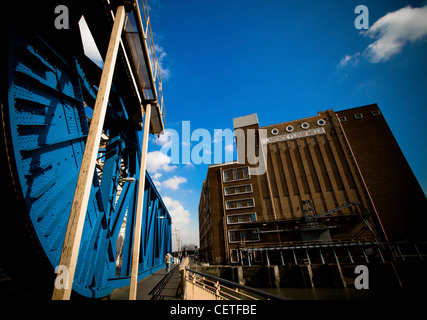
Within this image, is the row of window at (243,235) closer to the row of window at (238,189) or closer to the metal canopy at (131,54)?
the row of window at (238,189)

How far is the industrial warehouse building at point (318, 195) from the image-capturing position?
23406 mm

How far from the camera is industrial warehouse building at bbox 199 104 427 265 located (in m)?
23.4

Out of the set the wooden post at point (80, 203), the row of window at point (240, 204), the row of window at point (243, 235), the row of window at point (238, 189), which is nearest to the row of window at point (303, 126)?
the row of window at point (238, 189)

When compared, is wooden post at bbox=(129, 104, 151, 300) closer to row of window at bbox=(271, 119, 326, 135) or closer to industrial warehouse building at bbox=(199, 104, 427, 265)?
industrial warehouse building at bbox=(199, 104, 427, 265)

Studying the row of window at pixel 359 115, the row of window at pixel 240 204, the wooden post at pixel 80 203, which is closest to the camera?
the wooden post at pixel 80 203

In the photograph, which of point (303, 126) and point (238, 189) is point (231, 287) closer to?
point (238, 189)

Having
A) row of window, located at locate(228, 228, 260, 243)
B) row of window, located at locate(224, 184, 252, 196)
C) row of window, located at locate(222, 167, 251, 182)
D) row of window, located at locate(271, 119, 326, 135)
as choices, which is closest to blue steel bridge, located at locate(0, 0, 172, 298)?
row of window, located at locate(228, 228, 260, 243)

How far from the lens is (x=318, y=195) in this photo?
26.9m

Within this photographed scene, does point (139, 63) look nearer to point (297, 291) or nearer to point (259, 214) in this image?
point (297, 291)

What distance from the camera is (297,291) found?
56.4ft

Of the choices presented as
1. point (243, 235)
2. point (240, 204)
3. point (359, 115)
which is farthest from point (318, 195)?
point (359, 115)

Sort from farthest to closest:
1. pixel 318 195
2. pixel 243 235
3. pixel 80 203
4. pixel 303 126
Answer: pixel 303 126 < pixel 318 195 < pixel 243 235 < pixel 80 203

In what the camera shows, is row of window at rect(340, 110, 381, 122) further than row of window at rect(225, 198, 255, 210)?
Yes

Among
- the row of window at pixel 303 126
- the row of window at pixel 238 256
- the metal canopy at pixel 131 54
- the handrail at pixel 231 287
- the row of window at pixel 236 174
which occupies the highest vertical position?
the row of window at pixel 303 126
